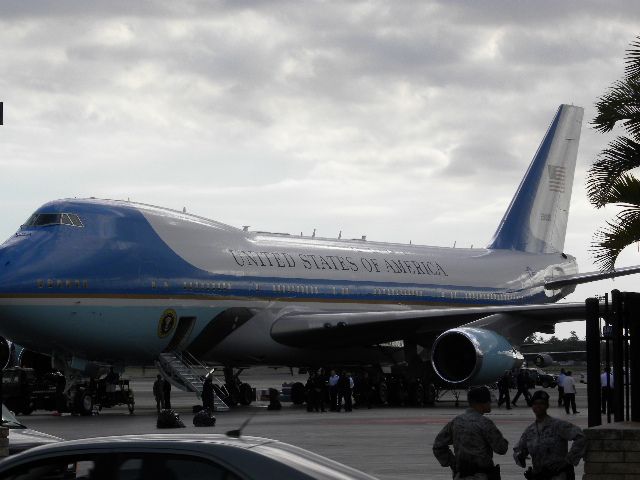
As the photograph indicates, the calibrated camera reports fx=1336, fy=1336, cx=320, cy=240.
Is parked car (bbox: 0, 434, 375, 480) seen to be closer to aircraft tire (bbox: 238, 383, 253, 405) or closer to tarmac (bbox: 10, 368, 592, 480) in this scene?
tarmac (bbox: 10, 368, 592, 480)

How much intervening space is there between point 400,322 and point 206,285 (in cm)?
539

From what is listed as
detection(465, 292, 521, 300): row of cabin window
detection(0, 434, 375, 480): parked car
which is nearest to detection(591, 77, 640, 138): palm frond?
detection(0, 434, 375, 480): parked car

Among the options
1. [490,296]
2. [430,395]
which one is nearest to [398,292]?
[430,395]

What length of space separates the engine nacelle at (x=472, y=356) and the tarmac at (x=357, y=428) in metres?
0.99

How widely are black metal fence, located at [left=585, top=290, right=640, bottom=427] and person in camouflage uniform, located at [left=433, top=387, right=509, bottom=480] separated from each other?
1754 millimetres

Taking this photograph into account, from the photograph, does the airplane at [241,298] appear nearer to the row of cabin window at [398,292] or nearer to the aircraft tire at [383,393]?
the row of cabin window at [398,292]

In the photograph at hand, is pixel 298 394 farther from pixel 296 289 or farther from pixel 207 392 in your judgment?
pixel 207 392

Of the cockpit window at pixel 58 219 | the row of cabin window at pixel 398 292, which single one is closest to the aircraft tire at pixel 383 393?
the row of cabin window at pixel 398 292

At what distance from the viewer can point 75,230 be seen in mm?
30297

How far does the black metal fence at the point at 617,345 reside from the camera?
12.0 meters

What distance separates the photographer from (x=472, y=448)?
10.5 m

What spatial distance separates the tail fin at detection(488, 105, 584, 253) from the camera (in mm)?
46406

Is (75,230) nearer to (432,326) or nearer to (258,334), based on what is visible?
(258,334)

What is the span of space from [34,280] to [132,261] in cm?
248
